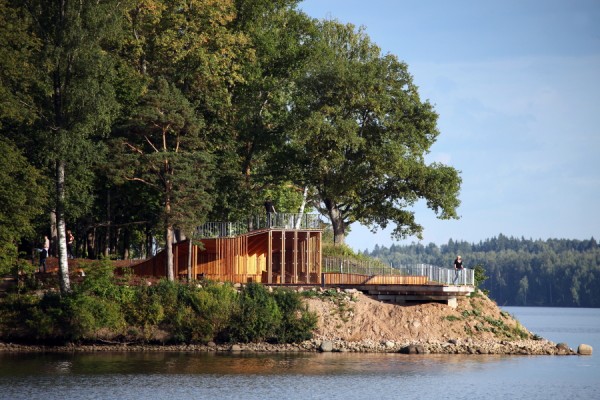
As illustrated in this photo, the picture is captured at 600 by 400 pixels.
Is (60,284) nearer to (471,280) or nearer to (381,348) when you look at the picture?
Answer: (381,348)

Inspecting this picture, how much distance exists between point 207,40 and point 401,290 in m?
21.4

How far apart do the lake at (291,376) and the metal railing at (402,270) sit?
5.79m

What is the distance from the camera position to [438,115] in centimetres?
7025

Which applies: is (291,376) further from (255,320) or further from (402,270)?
(402,270)

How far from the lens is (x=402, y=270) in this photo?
6456 cm

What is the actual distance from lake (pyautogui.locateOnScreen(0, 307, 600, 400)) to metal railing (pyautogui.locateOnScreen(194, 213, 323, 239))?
12.1 metres

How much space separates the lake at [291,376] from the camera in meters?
42.9

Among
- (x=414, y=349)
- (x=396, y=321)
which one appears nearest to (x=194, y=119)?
(x=396, y=321)

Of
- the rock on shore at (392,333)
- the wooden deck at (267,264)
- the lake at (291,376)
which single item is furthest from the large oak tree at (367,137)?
the lake at (291,376)

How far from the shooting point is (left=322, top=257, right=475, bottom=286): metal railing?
62.5 metres

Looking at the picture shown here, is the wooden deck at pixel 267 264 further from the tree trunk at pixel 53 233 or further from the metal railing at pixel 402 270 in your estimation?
the tree trunk at pixel 53 233

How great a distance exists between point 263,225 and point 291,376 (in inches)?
867

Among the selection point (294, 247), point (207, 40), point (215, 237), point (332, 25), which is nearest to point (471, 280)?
point (294, 247)

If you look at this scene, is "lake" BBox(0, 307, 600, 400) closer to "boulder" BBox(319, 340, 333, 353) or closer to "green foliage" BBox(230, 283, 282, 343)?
"boulder" BBox(319, 340, 333, 353)
